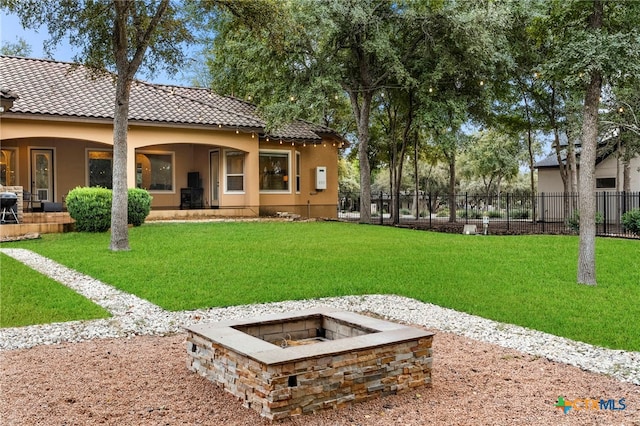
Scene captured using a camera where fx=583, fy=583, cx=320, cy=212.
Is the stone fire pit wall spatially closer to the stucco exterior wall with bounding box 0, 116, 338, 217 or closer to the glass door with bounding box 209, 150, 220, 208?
the stucco exterior wall with bounding box 0, 116, 338, 217

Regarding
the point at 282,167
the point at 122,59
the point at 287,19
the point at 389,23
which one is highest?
the point at 389,23

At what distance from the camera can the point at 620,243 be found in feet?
49.6

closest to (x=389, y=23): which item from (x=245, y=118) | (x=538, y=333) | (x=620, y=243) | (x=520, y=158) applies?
(x=245, y=118)

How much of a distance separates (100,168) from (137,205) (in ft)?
18.4

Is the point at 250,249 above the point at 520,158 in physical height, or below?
below

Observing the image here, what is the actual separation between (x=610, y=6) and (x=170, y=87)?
17381mm

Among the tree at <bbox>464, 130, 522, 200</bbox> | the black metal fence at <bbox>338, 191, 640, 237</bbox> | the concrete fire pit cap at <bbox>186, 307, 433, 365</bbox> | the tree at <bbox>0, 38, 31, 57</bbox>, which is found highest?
the tree at <bbox>0, 38, 31, 57</bbox>

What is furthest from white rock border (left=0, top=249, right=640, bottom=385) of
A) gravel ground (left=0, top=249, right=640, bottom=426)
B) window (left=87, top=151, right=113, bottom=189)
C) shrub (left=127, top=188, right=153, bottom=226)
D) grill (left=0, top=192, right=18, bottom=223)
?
window (left=87, top=151, right=113, bottom=189)

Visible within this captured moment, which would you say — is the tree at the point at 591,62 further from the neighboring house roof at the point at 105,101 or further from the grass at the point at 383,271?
the neighboring house roof at the point at 105,101

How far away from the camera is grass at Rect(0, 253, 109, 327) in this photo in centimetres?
701

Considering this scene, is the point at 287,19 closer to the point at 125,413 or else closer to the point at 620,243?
the point at 620,243

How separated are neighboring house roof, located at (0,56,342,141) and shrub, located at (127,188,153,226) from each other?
3.36 m

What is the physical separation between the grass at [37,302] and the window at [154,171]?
12.8 meters

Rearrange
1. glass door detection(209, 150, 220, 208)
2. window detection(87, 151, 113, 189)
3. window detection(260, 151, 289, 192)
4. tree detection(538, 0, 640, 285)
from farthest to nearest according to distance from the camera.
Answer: window detection(260, 151, 289, 192) → glass door detection(209, 150, 220, 208) → window detection(87, 151, 113, 189) → tree detection(538, 0, 640, 285)
